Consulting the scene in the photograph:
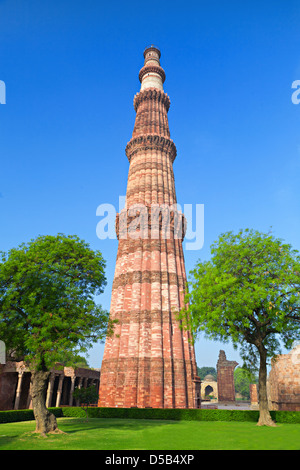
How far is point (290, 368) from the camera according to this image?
32562 mm

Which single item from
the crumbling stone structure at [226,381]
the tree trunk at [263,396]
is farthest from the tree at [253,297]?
the crumbling stone structure at [226,381]

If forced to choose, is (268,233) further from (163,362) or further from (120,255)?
(120,255)

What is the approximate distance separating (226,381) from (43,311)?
58.1 m

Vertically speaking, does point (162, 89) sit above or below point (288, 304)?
above

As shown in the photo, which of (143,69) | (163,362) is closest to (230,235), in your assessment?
(163,362)

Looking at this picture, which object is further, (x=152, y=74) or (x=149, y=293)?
(x=152, y=74)

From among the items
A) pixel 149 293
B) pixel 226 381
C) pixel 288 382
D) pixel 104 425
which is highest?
pixel 149 293

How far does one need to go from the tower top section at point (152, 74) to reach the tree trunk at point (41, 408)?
45.9 metres

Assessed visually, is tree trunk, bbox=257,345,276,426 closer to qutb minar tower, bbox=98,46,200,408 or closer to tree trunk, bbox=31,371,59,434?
qutb minar tower, bbox=98,46,200,408

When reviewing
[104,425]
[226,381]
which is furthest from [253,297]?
[226,381]

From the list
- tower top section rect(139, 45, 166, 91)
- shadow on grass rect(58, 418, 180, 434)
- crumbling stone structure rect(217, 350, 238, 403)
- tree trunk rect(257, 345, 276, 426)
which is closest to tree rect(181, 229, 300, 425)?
tree trunk rect(257, 345, 276, 426)

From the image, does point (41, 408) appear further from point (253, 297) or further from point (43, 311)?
point (253, 297)

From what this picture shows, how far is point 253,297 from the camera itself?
2089 cm
